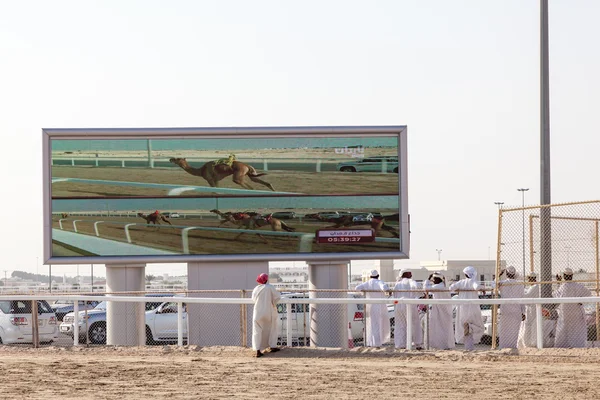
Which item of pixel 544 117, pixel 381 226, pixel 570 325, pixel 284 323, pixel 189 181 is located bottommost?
pixel 284 323

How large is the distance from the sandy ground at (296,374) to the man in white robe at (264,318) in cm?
26

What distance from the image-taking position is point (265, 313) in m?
19.6

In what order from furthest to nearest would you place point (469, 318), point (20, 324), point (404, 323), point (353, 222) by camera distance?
point (353, 222) < point (20, 324) < point (404, 323) < point (469, 318)

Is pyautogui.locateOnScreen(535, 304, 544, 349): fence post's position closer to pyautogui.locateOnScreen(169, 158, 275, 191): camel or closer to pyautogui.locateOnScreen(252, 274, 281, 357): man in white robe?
pyautogui.locateOnScreen(252, 274, 281, 357): man in white robe

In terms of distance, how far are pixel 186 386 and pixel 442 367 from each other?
4.26 meters

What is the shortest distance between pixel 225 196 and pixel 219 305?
3000mm

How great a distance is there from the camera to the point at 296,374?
16.5 m

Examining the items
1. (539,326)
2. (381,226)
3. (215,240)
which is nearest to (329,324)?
(381,226)

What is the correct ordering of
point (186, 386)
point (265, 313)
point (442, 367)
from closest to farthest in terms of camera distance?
point (186, 386)
point (442, 367)
point (265, 313)

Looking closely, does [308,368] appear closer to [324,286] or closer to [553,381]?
[553,381]

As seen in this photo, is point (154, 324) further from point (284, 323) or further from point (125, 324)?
point (284, 323)

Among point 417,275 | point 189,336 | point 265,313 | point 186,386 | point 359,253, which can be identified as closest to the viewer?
point 186,386

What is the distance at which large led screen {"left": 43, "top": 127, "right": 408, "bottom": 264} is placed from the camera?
26672mm

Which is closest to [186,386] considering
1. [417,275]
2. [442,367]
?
[442,367]
